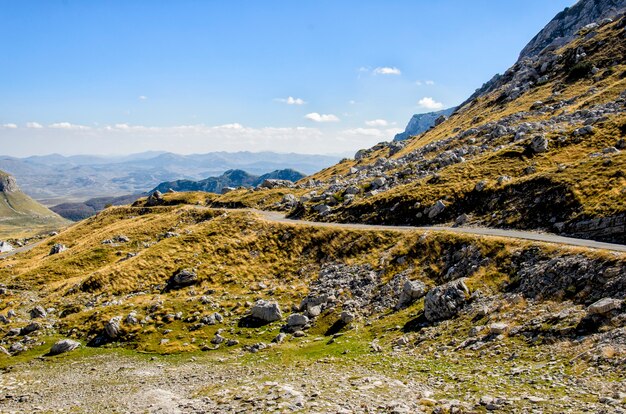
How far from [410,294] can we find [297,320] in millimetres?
12836

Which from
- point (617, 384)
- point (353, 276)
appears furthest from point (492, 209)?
point (617, 384)

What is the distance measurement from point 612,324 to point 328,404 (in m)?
19.9

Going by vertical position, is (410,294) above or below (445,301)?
below

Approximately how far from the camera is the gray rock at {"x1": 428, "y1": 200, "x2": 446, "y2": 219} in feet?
209

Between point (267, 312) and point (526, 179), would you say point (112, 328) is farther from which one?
point (526, 179)

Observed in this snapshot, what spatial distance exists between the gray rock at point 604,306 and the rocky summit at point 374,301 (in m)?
0.11

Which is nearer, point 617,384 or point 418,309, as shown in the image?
point 617,384

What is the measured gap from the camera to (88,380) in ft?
124

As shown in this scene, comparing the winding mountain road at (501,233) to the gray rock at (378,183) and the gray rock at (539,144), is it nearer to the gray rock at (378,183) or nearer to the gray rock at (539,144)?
the gray rock at (378,183)

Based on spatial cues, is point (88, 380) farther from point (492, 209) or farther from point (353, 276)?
point (492, 209)

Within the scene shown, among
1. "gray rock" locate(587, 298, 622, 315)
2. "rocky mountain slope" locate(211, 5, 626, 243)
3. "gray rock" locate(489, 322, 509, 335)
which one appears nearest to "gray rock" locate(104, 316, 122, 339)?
"rocky mountain slope" locate(211, 5, 626, 243)

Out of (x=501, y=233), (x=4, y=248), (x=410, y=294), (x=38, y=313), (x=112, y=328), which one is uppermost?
(x=501, y=233)

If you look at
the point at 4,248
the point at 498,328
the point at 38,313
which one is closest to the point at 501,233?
the point at 498,328

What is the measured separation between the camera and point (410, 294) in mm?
44531
